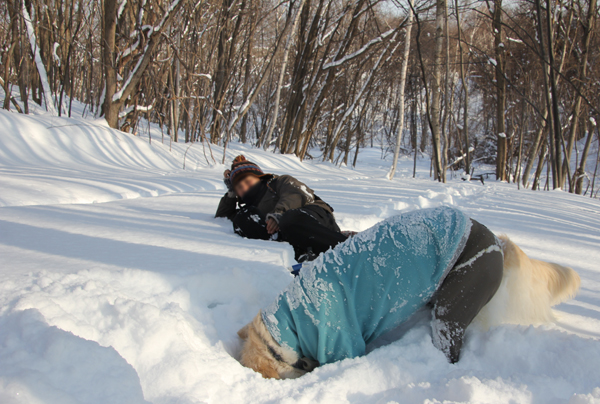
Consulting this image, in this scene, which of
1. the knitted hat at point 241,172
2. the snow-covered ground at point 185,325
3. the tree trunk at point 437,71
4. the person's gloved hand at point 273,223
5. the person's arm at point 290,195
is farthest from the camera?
the tree trunk at point 437,71

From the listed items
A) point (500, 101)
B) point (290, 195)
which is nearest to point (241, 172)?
point (290, 195)

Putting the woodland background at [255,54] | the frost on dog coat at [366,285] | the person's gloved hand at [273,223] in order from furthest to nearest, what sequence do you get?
the woodland background at [255,54] → the person's gloved hand at [273,223] → the frost on dog coat at [366,285]

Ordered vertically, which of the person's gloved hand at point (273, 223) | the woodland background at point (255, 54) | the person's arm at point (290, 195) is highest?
the woodland background at point (255, 54)

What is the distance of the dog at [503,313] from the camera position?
134 centimetres

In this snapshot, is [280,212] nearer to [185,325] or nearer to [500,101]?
[185,325]

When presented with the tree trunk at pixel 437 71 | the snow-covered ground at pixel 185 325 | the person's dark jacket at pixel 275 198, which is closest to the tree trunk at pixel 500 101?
the tree trunk at pixel 437 71

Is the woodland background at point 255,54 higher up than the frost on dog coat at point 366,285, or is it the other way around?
the woodland background at point 255,54

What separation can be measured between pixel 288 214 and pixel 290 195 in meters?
0.38

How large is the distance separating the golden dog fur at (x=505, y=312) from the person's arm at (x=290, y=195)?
4.58 ft

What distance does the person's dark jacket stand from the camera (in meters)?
2.82

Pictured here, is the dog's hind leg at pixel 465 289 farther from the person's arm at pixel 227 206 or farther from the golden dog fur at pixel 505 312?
the person's arm at pixel 227 206

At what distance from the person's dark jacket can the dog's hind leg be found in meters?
1.48

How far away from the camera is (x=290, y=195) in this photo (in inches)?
113

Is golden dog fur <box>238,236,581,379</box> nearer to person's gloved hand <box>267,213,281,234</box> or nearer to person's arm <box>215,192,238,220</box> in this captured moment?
person's gloved hand <box>267,213,281,234</box>
